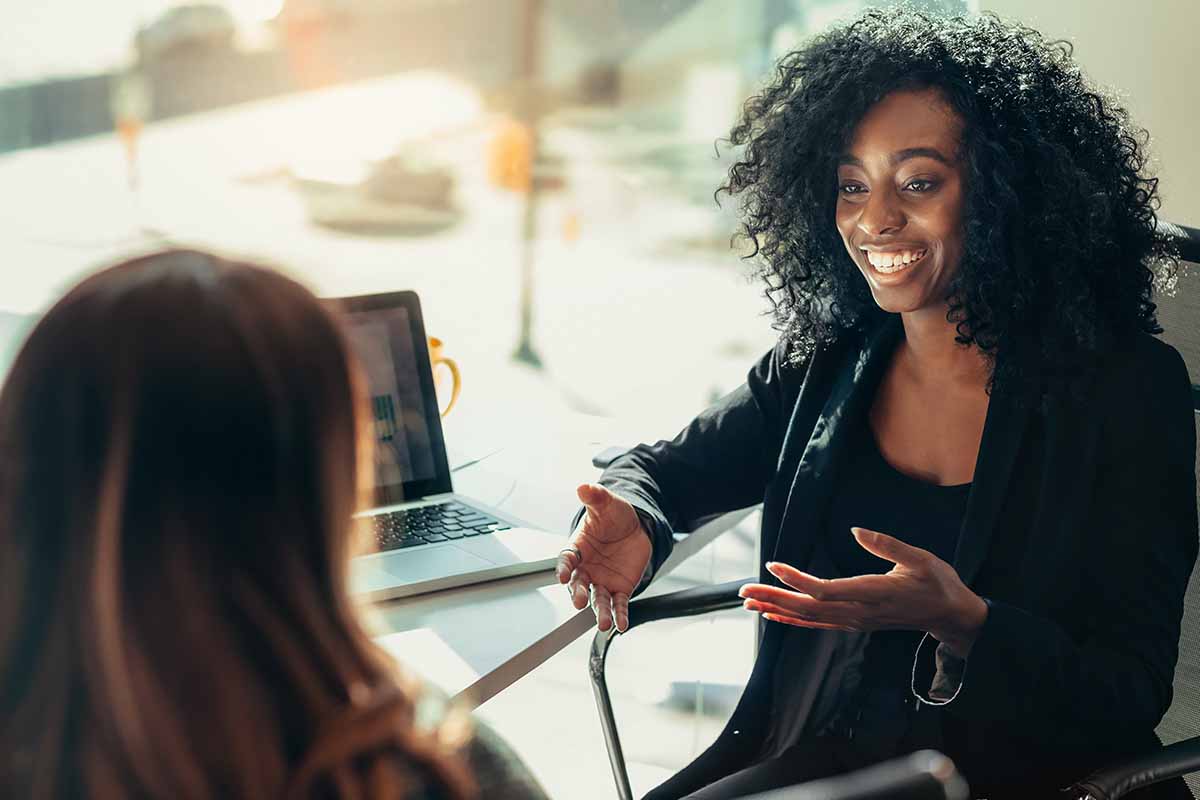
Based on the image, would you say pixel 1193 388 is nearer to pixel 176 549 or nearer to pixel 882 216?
pixel 882 216

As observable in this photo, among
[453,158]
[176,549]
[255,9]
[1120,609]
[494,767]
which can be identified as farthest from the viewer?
[453,158]

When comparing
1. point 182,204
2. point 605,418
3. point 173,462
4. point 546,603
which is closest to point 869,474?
point 546,603

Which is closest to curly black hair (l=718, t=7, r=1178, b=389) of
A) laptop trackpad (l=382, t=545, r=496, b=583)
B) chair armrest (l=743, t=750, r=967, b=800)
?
laptop trackpad (l=382, t=545, r=496, b=583)

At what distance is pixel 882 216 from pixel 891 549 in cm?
44

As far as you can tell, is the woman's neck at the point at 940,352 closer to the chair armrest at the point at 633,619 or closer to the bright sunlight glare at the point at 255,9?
the chair armrest at the point at 633,619

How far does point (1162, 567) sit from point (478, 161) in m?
3.30

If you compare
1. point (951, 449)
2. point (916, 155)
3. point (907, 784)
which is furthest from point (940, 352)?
point (907, 784)

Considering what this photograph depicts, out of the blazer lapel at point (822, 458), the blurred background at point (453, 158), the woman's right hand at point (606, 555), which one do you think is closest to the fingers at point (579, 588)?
the woman's right hand at point (606, 555)

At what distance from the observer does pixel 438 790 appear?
0.59 m

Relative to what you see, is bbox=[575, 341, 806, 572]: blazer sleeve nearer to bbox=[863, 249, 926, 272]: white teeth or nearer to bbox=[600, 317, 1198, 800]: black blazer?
bbox=[600, 317, 1198, 800]: black blazer

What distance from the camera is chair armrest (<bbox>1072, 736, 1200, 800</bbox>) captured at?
1.10 metres

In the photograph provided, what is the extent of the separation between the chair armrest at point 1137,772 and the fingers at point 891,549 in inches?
9.0

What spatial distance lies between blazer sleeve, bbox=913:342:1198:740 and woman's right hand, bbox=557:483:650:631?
31cm

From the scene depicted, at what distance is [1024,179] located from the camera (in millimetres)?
1418
